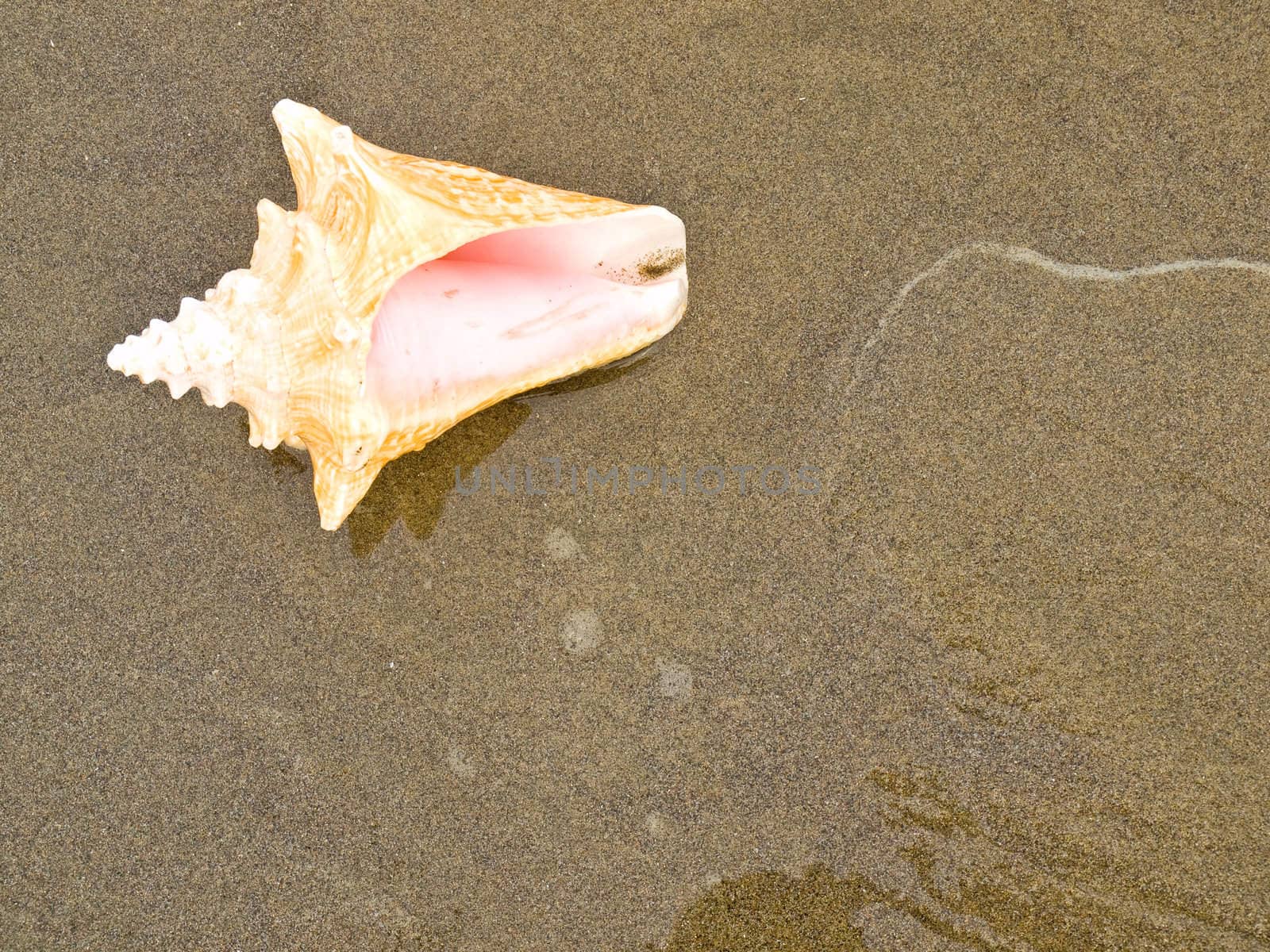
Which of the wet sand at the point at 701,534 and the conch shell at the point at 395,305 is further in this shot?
the wet sand at the point at 701,534

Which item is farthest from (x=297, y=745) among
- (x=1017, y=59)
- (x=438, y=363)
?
(x=1017, y=59)

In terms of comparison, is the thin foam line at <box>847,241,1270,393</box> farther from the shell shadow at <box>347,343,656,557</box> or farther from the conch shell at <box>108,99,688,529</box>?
the shell shadow at <box>347,343,656,557</box>

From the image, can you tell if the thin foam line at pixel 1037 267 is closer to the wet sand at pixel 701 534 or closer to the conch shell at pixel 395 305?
the wet sand at pixel 701 534

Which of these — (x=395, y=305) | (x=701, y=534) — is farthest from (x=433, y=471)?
(x=701, y=534)

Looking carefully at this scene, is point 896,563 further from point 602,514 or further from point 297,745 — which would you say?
point 297,745

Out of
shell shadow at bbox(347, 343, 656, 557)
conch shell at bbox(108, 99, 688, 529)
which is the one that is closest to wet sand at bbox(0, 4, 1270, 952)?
shell shadow at bbox(347, 343, 656, 557)

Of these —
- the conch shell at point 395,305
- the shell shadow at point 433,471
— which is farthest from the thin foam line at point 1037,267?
the shell shadow at point 433,471
